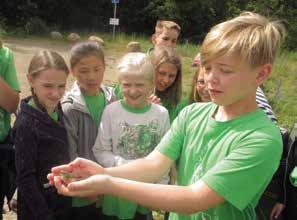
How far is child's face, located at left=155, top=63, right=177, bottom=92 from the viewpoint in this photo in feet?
10.4

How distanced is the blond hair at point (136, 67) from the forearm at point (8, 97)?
2.05 ft

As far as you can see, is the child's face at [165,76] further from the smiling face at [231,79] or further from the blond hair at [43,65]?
the smiling face at [231,79]

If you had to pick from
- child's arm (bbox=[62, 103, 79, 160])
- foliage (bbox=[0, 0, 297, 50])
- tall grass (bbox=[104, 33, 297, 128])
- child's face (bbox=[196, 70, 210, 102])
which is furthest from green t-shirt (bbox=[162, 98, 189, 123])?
foliage (bbox=[0, 0, 297, 50])

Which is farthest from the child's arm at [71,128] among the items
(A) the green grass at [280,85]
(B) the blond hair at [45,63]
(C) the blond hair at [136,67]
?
(A) the green grass at [280,85]

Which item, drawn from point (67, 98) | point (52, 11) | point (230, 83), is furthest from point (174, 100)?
point (52, 11)

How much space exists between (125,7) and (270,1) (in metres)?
8.83

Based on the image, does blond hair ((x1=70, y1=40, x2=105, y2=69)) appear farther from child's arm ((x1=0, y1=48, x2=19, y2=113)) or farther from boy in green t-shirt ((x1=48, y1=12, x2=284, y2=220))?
boy in green t-shirt ((x1=48, y1=12, x2=284, y2=220))

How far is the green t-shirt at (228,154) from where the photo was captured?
1.62 metres

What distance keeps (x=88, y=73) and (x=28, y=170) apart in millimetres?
702

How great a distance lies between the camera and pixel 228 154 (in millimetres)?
1686

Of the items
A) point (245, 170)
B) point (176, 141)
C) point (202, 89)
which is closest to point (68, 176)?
point (176, 141)

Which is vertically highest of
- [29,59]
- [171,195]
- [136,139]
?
[171,195]

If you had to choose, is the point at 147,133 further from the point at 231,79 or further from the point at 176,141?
the point at 231,79

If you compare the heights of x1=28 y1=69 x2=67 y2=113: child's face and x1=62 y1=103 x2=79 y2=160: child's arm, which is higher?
x1=28 y1=69 x2=67 y2=113: child's face
